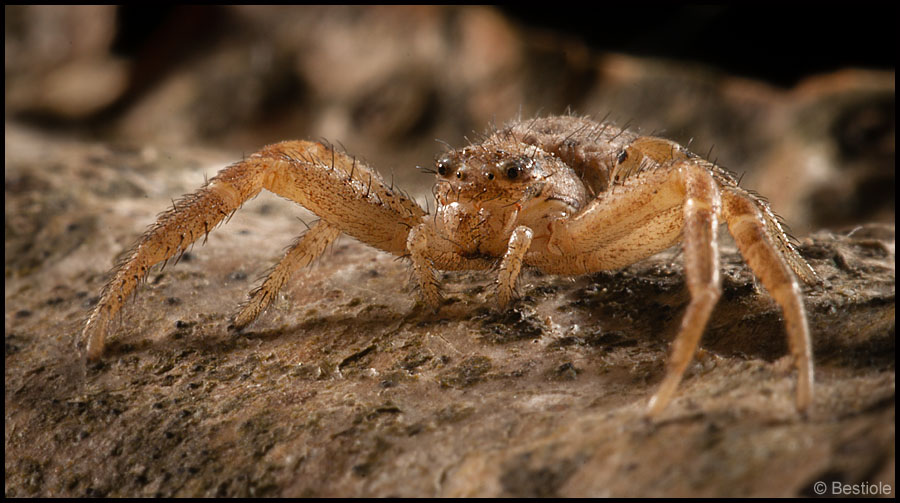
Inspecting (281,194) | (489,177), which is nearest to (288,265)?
(281,194)

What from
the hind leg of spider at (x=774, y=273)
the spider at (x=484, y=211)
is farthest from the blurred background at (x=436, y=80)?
the hind leg of spider at (x=774, y=273)

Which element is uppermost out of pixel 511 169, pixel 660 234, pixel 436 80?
pixel 436 80

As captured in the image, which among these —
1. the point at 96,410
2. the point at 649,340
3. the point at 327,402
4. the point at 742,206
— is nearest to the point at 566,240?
the point at 649,340

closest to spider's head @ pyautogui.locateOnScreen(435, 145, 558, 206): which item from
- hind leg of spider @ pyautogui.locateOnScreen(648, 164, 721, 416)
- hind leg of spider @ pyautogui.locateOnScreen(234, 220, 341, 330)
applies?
hind leg of spider @ pyautogui.locateOnScreen(234, 220, 341, 330)

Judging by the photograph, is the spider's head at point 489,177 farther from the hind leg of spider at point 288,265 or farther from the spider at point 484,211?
the hind leg of spider at point 288,265

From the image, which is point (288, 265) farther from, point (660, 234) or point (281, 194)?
point (660, 234)
